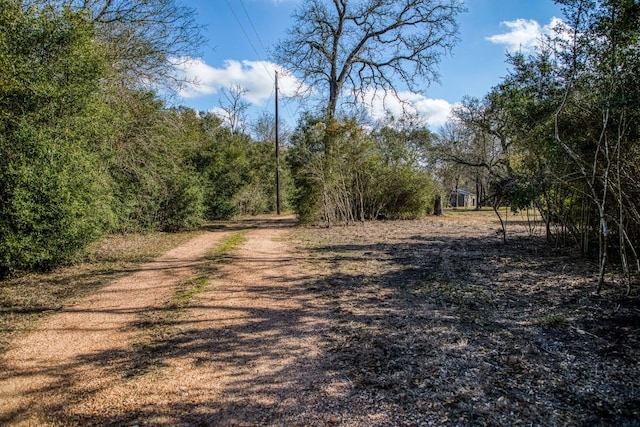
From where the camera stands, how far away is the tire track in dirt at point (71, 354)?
2623 millimetres

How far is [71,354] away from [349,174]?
40.4 feet

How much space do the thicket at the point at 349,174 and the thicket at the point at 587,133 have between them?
7177mm

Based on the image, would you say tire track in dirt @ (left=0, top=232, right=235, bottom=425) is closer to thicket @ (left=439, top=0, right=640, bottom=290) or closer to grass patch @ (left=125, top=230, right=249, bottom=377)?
grass patch @ (left=125, top=230, right=249, bottom=377)

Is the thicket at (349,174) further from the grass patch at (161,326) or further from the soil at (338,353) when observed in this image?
the soil at (338,353)

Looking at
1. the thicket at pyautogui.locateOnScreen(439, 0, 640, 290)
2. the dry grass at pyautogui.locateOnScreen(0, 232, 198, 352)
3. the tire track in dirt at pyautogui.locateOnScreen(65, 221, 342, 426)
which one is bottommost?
the tire track in dirt at pyautogui.locateOnScreen(65, 221, 342, 426)

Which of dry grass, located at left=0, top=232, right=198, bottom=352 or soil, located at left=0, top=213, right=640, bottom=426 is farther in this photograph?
dry grass, located at left=0, top=232, right=198, bottom=352

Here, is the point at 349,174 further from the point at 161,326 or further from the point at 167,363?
the point at 167,363

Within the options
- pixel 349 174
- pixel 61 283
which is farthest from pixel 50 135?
pixel 349 174

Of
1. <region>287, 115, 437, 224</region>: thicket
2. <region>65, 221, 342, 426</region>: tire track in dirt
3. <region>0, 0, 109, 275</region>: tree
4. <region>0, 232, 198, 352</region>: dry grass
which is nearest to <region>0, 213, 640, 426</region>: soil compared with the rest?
<region>65, 221, 342, 426</region>: tire track in dirt

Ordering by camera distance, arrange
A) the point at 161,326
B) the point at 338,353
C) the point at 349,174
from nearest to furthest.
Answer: the point at 338,353 < the point at 161,326 < the point at 349,174

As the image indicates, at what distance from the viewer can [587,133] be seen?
17.0 feet

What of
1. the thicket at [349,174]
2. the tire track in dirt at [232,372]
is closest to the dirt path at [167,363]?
the tire track in dirt at [232,372]

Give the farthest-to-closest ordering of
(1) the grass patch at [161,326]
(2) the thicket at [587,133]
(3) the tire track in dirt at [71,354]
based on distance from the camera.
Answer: (2) the thicket at [587,133]
(1) the grass patch at [161,326]
(3) the tire track in dirt at [71,354]

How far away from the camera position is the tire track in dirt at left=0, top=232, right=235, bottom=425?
103 inches
